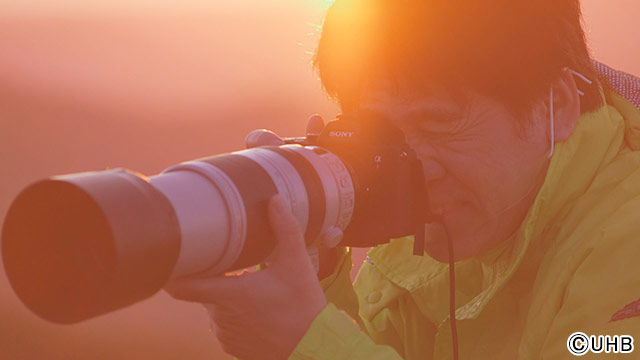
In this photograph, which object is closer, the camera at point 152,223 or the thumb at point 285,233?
the camera at point 152,223

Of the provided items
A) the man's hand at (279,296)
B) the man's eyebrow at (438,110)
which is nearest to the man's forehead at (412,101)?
the man's eyebrow at (438,110)

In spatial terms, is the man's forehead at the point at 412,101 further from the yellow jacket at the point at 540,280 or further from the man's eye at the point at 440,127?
the yellow jacket at the point at 540,280

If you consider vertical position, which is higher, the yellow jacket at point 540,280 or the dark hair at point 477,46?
the dark hair at point 477,46

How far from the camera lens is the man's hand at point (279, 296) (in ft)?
3.77

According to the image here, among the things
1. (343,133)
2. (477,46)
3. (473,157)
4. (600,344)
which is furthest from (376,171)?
(600,344)

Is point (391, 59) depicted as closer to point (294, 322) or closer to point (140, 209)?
point (294, 322)

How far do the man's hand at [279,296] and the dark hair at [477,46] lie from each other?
1.62ft

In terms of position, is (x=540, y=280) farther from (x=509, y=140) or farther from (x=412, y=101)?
(x=412, y=101)

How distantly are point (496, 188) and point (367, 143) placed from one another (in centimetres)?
28

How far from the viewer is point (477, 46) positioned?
1.48m

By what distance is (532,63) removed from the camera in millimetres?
1495

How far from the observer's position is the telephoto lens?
0.94 m

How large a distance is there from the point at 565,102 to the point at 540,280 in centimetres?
37

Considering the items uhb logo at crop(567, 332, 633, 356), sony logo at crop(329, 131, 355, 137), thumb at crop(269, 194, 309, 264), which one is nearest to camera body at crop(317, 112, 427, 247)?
sony logo at crop(329, 131, 355, 137)
